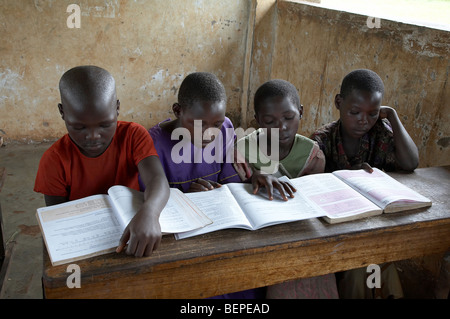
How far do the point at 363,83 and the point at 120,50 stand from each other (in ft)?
9.38

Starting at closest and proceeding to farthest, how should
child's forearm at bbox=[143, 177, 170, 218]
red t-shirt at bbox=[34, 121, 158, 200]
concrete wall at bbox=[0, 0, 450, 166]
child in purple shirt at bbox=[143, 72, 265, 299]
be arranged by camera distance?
child's forearm at bbox=[143, 177, 170, 218] → red t-shirt at bbox=[34, 121, 158, 200] → child in purple shirt at bbox=[143, 72, 265, 299] → concrete wall at bbox=[0, 0, 450, 166]

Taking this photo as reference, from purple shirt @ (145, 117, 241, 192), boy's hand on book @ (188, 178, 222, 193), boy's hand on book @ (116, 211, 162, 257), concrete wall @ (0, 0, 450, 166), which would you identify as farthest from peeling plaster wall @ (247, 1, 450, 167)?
boy's hand on book @ (116, 211, 162, 257)

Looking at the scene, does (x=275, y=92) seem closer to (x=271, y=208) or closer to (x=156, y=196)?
(x=271, y=208)

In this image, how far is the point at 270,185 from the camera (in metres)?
1.38

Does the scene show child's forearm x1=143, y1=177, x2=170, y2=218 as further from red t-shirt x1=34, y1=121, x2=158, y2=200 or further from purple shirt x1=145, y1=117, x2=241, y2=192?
purple shirt x1=145, y1=117, x2=241, y2=192

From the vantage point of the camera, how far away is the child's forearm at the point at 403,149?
69.7 inches

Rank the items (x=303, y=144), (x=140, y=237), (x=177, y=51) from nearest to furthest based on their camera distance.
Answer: (x=140, y=237)
(x=303, y=144)
(x=177, y=51)

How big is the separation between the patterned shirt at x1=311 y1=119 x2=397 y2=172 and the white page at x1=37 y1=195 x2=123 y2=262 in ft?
3.93

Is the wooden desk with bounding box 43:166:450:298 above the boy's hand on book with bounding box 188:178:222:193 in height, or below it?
below

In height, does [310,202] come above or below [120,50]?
below

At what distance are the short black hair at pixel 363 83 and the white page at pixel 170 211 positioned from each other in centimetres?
103

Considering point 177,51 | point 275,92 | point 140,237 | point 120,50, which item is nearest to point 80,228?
point 140,237

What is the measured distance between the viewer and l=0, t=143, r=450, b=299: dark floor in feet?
6.30

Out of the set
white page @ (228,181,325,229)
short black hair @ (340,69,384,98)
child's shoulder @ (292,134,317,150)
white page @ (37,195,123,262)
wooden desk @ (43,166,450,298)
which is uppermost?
short black hair @ (340,69,384,98)
